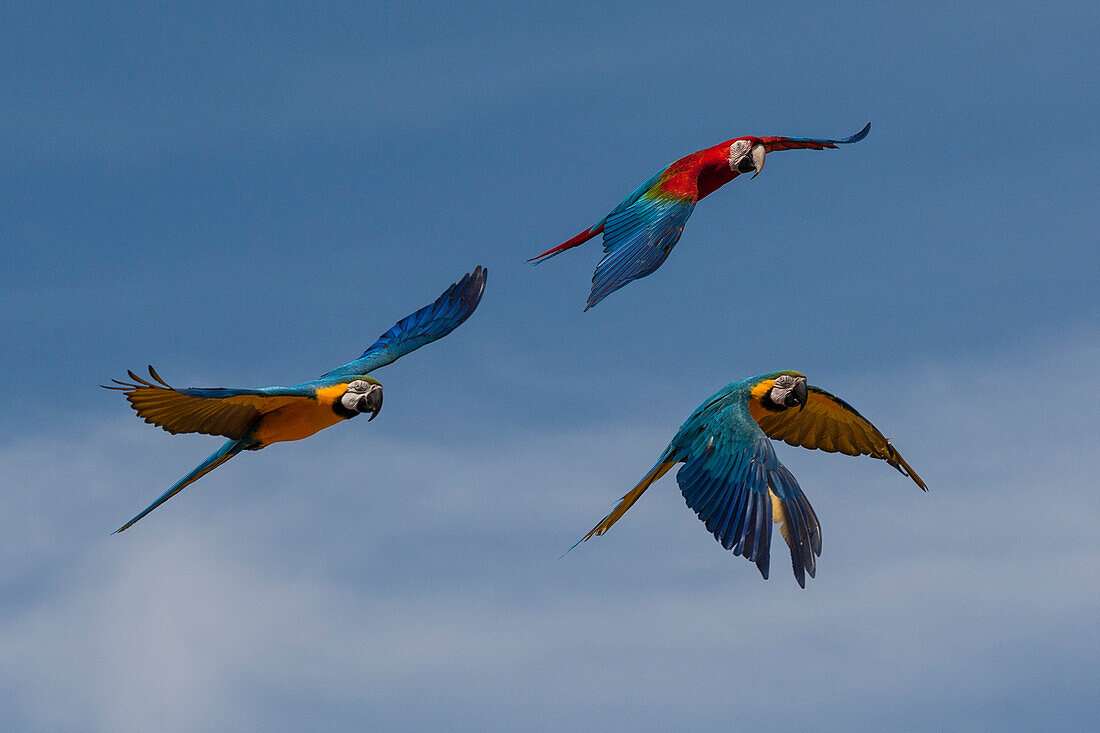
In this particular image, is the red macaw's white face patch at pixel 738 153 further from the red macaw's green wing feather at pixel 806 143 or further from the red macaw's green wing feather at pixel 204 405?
the red macaw's green wing feather at pixel 204 405

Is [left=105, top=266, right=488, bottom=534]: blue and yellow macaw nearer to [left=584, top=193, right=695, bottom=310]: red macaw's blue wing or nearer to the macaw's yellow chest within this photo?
the macaw's yellow chest

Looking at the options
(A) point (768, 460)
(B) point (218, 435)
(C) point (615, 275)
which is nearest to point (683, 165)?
(C) point (615, 275)

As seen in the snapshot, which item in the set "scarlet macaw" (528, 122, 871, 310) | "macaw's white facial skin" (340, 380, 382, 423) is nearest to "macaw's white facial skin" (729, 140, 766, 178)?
"scarlet macaw" (528, 122, 871, 310)

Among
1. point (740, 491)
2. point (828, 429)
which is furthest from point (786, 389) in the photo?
point (740, 491)

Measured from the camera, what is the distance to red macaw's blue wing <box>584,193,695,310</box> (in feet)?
→ 37.9

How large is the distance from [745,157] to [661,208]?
1489 millimetres

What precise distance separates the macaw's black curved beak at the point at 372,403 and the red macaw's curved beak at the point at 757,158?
395cm

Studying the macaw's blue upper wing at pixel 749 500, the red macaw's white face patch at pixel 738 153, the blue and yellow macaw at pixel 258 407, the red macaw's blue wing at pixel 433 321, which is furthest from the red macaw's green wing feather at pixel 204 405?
the red macaw's white face patch at pixel 738 153

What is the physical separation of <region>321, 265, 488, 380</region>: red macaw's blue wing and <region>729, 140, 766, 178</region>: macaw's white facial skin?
2.38m

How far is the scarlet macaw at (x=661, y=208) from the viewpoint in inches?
461

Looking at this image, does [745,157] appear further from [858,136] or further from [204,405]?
[204,405]

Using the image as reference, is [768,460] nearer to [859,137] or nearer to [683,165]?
[683,165]

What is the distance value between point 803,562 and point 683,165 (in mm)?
4089

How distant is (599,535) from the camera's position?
37.1ft
